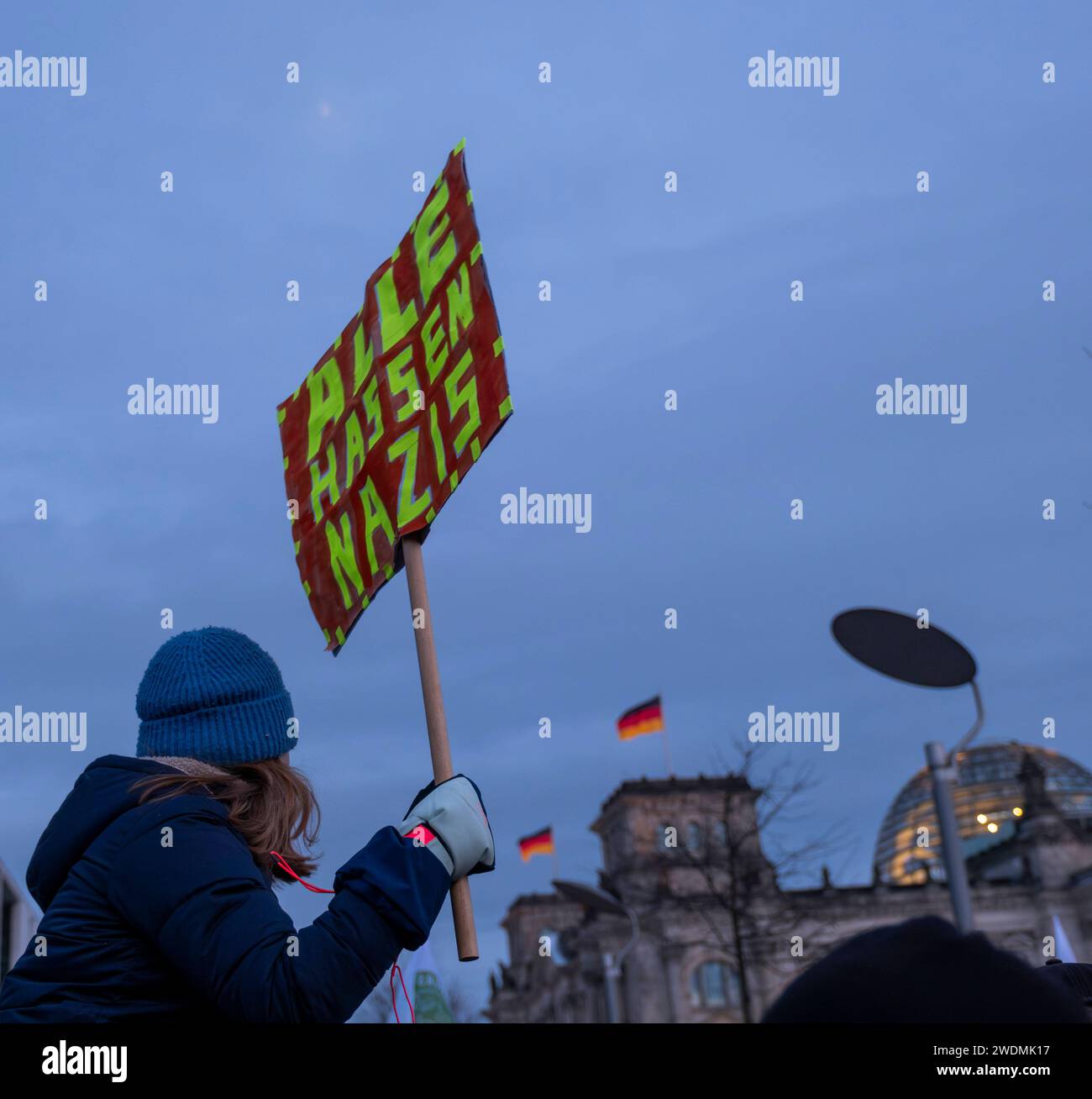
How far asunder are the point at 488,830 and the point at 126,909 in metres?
0.72

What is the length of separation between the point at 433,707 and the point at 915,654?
4.78 metres

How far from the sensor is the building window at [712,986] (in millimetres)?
68312

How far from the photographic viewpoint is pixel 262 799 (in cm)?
281

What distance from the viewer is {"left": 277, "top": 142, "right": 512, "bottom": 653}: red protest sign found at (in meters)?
3.62

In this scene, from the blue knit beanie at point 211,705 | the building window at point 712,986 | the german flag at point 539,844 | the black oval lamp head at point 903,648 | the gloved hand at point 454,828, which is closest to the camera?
the gloved hand at point 454,828

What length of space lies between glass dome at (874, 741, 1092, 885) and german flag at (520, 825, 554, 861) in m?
31.5

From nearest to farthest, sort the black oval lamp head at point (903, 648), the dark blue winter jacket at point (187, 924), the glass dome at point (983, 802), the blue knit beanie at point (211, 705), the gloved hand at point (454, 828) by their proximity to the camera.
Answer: the dark blue winter jacket at point (187, 924)
the gloved hand at point (454, 828)
the blue knit beanie at point (211, 705)
the black oval lamp head at point (903, 648)
the glass dome at point (983, 802)

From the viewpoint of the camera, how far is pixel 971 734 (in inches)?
342

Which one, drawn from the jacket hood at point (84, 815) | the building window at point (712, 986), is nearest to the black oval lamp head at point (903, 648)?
the jacket hood at point (84, 815)

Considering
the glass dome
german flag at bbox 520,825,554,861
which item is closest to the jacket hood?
german flag at bbox 520,825,554,861

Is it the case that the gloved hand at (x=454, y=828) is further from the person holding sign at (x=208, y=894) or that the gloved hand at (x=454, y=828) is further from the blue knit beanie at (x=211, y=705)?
the blue knit beanie at (x=211, y=705)

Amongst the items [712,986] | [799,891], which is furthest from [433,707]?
[712,986]

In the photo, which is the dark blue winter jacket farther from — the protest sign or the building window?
the building window
